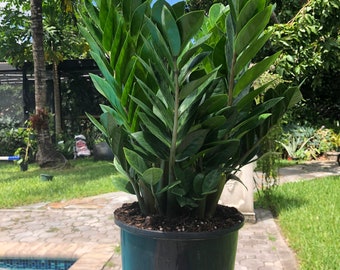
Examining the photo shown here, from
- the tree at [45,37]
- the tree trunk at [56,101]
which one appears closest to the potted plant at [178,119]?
the tree at [45,37]

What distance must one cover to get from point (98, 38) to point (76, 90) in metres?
13.1

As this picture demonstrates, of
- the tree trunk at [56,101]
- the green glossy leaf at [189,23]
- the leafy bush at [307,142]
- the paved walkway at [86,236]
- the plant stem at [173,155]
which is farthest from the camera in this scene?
the tree trunk at [56,101]

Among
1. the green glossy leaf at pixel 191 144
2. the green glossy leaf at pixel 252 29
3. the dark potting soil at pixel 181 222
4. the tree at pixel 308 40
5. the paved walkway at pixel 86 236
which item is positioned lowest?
the paved walkway at pixel 86 236

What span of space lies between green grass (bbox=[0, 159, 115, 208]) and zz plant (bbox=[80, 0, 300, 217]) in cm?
353

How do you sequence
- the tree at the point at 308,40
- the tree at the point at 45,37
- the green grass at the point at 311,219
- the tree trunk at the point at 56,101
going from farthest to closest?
the tree trunk at the point at 56,101 → the tree at the point at 45,37 → the tree at the point at 308,40 → the green grass at the point at 311,219

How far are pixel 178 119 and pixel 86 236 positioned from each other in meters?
3.20

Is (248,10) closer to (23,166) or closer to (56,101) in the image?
(23,166)

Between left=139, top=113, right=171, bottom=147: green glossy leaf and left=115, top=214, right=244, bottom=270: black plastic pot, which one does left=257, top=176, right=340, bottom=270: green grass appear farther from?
left=139, top=113, right=171, bottom=147: green glossy leaf

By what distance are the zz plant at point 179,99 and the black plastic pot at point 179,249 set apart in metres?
0.16

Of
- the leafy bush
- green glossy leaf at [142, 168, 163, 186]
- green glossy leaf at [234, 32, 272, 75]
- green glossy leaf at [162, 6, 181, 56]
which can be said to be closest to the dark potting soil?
green glossy leaf at [142, 168, 163, 186]

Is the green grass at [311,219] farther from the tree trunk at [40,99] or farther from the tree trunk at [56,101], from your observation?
the tree trunk at [56,101]

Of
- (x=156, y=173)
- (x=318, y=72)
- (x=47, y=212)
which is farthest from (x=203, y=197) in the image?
(x=318, y=72)

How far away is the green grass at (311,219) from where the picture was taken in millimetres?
3566

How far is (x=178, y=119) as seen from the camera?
5.55 ft
